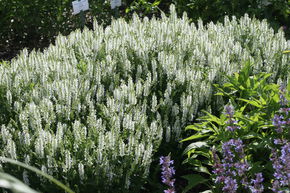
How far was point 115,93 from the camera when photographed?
12.7 ft

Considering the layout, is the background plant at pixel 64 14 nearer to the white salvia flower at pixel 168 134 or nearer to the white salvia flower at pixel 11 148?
the white salvia flower at pixel 168 134

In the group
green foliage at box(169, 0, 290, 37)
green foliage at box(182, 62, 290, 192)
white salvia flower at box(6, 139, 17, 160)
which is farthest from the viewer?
green foliage at box(169, 0, 290, 37)

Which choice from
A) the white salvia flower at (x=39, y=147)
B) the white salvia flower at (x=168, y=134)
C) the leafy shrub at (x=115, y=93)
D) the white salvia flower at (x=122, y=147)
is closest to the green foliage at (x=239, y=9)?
the leafy shrub at (x=115, y=93)

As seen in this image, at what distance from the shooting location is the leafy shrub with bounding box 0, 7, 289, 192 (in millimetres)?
3289

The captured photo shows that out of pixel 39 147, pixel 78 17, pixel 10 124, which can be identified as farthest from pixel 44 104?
pixel 78 17

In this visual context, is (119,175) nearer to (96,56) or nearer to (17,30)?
(96,56)

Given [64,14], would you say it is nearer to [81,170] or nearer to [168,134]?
[168,134]

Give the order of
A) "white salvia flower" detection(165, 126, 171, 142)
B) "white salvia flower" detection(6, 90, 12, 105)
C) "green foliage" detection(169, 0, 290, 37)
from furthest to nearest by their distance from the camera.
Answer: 1. "green foliage" detection(169, 0, 290, 37)
2. "white salvia flower" detection(6, 90, 12, 105)
3. "white salvia flower" detection(165, 126, 171, 142)

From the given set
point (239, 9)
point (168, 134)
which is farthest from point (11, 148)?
point (239, 9)

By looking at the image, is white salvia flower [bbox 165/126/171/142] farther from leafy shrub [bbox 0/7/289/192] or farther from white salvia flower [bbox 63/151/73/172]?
white salvia flower [bbox 63/151/73/172]

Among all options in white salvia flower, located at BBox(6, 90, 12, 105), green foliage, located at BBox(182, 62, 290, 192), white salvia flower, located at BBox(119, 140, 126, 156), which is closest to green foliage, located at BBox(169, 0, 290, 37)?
green foliage, located at BBox(182, 62, 290, 192)

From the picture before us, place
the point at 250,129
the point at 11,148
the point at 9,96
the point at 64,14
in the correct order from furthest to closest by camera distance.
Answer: the point at 64,14, the point at 9,96, the point at 250,129, the point at 11,148

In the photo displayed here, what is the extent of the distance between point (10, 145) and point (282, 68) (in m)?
2.57

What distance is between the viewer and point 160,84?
13.9ft
